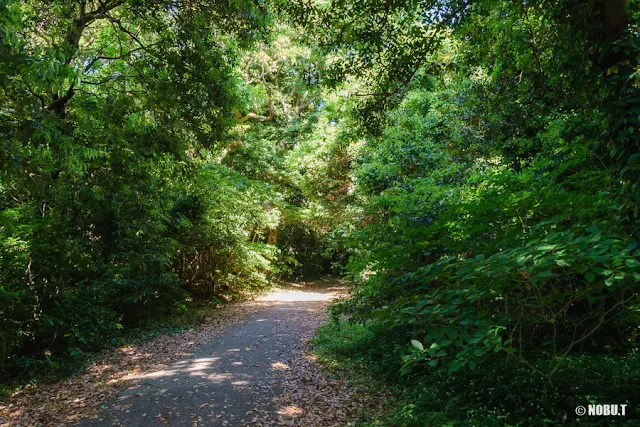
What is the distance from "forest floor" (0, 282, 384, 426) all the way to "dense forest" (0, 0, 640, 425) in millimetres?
744

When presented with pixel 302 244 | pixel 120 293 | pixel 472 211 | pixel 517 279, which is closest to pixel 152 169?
pixel 120 293

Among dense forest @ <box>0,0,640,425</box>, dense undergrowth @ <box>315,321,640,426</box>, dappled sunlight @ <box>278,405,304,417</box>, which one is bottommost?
dappled sunlight @ <box>278,405,304,417</box>

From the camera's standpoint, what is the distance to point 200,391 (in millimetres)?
5902

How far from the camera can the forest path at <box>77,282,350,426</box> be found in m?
5.03

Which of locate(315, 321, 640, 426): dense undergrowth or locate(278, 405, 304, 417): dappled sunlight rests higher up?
locate(315, 321, 640, 426): dense undergrowth

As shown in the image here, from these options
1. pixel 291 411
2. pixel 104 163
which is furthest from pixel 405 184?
pixel 104 163

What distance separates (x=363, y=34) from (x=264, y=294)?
51.7 feet

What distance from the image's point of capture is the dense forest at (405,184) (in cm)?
309

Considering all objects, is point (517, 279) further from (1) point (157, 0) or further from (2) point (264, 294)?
(2) point (264, 294)

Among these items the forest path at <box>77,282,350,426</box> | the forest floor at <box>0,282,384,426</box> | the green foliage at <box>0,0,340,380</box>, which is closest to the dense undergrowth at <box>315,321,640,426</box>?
the forest floor at <box>0,282,384,426</box>

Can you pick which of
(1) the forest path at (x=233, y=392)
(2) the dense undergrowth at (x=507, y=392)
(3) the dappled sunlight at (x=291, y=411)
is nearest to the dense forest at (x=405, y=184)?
(2) the dense undergrowth at (x=507, y=392)

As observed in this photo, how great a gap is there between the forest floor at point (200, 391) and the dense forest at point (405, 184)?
0.74m

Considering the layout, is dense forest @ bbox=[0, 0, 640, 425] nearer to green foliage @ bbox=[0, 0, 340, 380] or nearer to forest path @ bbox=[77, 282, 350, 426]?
green foliage @ bbox=[0, 0, 340, 380]

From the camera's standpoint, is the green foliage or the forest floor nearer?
the forest floor
